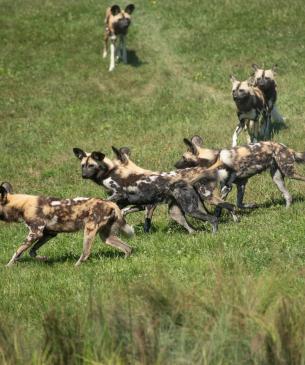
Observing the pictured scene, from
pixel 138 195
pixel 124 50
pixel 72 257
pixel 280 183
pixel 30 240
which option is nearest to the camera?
pixel 30 240

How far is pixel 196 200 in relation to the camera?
44.9ft

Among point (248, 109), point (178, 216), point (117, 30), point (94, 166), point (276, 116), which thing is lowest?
point (178, 216)

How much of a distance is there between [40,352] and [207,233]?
6.93 m

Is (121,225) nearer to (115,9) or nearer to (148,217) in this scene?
(148,217)

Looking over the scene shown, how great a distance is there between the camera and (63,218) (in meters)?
12.5

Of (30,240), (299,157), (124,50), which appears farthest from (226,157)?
(124,50)

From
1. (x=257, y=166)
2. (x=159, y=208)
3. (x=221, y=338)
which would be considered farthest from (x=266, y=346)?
(x=159, y=208)

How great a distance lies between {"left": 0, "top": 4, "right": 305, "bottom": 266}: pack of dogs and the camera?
12414mm

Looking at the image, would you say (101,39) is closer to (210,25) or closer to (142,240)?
(210,25)

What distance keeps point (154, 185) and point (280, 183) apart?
105 inches

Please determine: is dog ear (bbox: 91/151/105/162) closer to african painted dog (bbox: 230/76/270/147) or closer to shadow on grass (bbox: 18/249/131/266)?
shadow on grass (bbox: 18/249/131/266)

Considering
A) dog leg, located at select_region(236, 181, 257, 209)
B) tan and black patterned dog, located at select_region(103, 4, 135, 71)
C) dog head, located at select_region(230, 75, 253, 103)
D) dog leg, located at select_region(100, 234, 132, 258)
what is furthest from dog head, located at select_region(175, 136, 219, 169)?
tan and black patterned dog, located at select_region(103, 4, 135, 71)

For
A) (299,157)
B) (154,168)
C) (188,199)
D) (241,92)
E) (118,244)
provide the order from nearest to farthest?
(118,244) → (188,199) → (299,157) → (154,168) → (241,92)

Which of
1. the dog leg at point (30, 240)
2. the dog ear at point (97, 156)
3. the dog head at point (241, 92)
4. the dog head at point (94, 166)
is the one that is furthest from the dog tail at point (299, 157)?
the dog head at point (241, 92)
